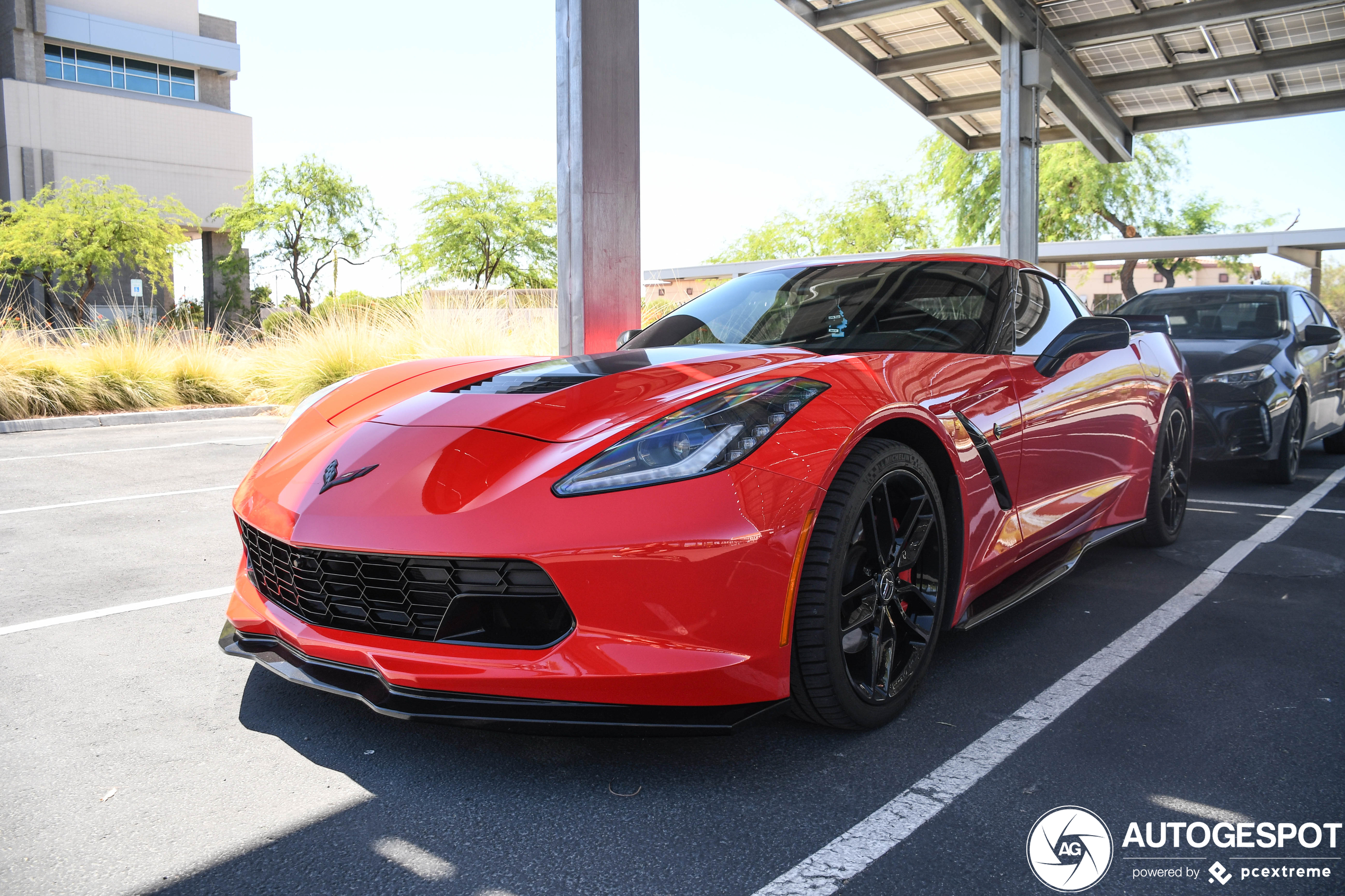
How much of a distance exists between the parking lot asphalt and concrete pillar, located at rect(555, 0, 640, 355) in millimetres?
2985

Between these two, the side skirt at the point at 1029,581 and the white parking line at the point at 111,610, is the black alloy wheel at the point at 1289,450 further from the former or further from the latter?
the white parking line at the point at 111,610

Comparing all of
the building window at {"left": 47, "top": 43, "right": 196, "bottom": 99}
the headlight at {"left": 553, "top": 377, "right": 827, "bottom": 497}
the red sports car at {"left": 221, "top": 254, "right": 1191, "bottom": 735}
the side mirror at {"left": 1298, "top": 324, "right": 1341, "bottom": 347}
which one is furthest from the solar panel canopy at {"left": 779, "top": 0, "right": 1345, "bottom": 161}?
the building window at {"left": 47, "top": 43, "right": 196, "bottom": 99}

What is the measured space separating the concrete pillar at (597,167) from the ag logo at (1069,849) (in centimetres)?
431

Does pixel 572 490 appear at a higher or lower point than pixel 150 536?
higher

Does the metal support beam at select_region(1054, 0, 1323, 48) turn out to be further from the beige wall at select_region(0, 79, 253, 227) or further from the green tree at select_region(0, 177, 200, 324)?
the beige wall at select_region(0, 79, 253, 227)

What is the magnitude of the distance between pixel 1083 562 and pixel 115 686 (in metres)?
3.93

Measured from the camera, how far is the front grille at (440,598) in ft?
6.72

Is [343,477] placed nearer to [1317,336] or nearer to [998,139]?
[1317,336]

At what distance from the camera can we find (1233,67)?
11.0 meters

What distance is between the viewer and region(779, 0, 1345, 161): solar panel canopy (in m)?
9.86

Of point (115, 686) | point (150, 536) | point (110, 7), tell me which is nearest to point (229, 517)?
point (150, 536)

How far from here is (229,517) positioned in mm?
5336

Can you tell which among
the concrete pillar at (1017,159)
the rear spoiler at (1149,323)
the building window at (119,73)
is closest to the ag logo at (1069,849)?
the rear spoiler at (1149,323)

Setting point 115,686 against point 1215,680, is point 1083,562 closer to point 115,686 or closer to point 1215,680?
point 1215,680
